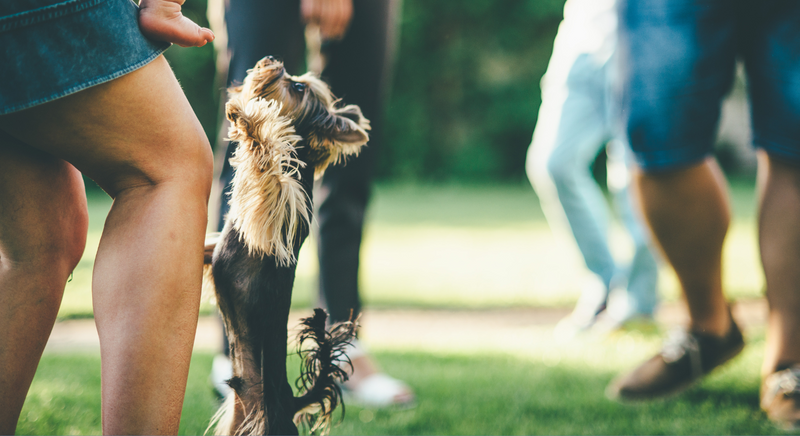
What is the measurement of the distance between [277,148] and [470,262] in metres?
4.62

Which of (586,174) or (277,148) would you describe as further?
(586,174)

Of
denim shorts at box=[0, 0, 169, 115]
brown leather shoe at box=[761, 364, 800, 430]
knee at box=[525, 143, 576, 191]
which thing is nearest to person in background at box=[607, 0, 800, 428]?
brown leather shoe at box=[761, 364, 800, 430]

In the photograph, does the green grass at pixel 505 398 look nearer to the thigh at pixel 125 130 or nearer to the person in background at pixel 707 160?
the person in background at pixel 707 160

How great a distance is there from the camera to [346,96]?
7.14 ft

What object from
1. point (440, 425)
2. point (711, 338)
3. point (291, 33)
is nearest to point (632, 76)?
point (711, 338)

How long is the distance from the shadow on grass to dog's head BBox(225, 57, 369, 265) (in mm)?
533

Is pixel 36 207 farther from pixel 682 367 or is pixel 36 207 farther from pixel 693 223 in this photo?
pixel 682 367

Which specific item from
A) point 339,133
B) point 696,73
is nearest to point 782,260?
point 696,73

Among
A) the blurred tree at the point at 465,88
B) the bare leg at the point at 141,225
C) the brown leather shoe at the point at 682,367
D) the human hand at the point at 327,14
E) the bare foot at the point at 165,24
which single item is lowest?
the brown leather shoe at the point at 682,367

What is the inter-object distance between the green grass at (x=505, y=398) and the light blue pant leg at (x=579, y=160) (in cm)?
68

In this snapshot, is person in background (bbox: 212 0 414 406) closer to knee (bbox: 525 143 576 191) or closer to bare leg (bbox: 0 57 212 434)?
bare leg (bbox: 0 57 212 434)

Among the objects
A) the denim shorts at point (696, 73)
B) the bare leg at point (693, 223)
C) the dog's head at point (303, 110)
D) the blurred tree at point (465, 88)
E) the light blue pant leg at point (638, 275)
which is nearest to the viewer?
the dog's head at point (303, 110)

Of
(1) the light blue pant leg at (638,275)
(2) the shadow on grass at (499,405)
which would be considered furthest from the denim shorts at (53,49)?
(1) the light blue pant leg at (638,275)

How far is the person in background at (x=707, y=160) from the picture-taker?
1860 mm
